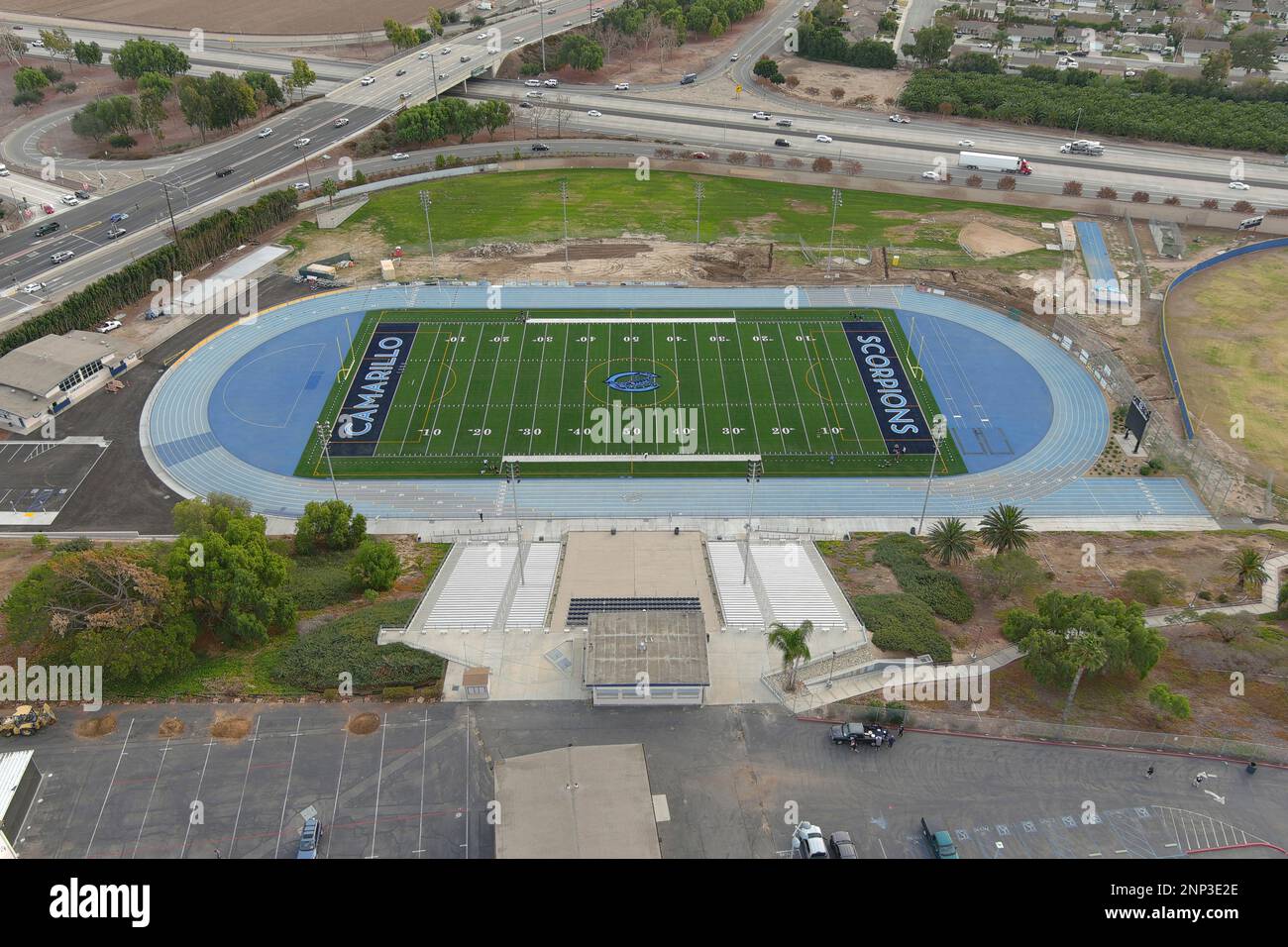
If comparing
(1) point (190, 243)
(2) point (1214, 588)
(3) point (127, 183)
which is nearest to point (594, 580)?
(2) point (1214, 588)

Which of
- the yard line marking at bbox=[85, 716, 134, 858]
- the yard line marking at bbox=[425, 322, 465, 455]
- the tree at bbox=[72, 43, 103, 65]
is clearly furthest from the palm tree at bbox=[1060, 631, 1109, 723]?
the tree at bbox=[72, 43, 103, 65]

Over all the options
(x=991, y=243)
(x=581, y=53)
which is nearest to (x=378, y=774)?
(x=991, y=243)

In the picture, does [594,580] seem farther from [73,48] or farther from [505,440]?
[73,48]

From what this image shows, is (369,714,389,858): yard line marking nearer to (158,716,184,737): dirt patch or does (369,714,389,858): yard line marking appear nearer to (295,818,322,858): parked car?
(295,818,322,858): parked car

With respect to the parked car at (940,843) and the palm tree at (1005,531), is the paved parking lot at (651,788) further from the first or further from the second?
the palm tree at (1005,531)

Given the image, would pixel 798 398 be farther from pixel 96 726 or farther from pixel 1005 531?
pixel 96 726

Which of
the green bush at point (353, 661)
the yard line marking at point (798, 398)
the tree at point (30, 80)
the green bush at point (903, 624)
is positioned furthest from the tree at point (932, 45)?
the green bush at point (353, 661)
